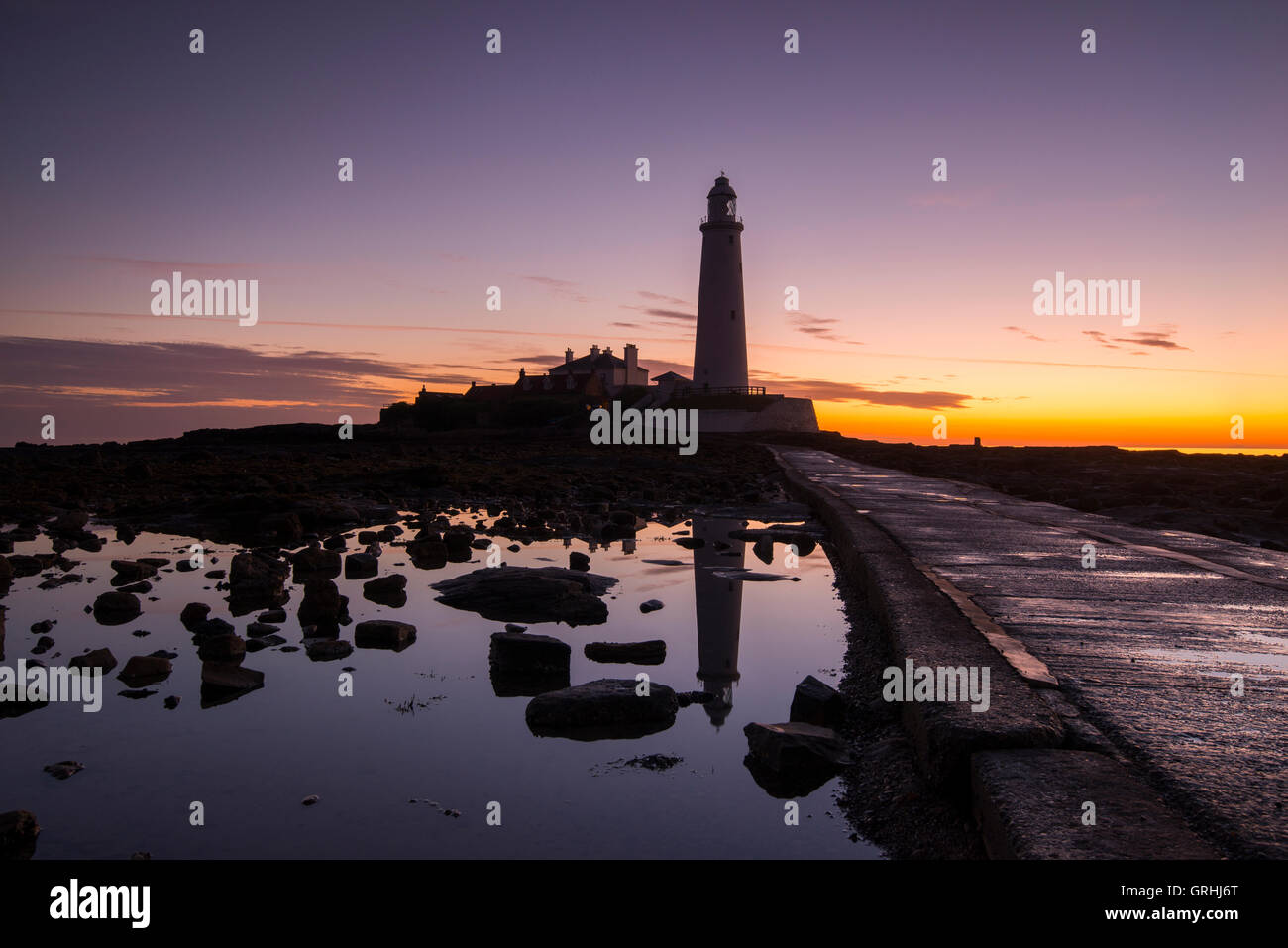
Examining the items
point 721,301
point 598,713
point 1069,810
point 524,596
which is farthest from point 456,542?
point 721,301

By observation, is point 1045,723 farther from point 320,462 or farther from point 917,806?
point 320,462

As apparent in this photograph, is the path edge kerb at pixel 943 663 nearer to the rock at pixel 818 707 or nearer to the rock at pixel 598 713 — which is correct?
the rock at pixel 818 707

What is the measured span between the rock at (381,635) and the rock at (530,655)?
2.54 ft

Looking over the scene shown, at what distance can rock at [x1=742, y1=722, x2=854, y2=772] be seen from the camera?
3.15 m

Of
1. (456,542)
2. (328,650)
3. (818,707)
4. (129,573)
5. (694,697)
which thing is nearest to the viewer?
(818,707)

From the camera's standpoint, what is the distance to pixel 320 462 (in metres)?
22.5

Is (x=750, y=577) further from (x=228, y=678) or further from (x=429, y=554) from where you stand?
(x=228, y=678)

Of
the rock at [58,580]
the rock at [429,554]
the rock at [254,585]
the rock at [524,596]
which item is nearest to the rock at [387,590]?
the rock at [524,596]

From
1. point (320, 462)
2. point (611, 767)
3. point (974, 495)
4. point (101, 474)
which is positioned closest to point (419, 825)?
point (611, 767)

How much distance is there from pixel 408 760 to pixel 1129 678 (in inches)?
115

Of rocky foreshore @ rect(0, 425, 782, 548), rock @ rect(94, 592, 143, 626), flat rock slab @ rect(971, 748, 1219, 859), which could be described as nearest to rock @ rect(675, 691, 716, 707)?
flat rock slab @ rect(971, 748, 1219, 859)

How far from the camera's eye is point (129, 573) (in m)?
7.05

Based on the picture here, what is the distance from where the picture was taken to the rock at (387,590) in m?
6.25

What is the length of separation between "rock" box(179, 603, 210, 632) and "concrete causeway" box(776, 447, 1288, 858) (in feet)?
14.1
